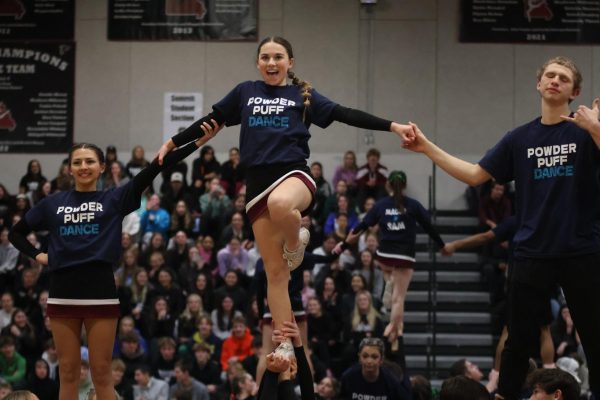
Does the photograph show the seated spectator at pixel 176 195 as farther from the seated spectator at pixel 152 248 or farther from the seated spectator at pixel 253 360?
the seated spectator at pixel 253 360

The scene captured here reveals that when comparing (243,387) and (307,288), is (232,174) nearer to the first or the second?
(307,288)

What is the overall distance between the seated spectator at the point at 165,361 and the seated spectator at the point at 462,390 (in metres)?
7.37

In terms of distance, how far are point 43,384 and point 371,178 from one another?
6469 mm

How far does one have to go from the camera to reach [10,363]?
11.0m

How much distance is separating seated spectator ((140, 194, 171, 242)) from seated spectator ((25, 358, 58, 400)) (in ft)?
12.1

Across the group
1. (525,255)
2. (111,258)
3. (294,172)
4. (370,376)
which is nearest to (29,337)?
(370,376)

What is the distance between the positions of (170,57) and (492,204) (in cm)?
618

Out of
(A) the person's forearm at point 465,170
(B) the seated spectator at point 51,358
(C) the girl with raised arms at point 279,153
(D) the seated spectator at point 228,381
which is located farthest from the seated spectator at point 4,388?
(A) the person's forearm at point 465,170

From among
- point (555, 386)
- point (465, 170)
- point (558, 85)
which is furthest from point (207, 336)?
point (558, 85)

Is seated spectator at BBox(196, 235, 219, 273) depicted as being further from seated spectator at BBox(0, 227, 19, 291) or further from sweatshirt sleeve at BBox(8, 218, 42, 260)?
sweatshirt sleeve at BBox(8, 218, 42, 260)

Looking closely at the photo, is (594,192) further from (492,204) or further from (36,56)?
(36,56)

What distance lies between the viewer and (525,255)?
4887mm

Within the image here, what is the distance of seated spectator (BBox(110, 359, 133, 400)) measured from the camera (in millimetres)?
10195

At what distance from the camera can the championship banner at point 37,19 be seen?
1658cm
